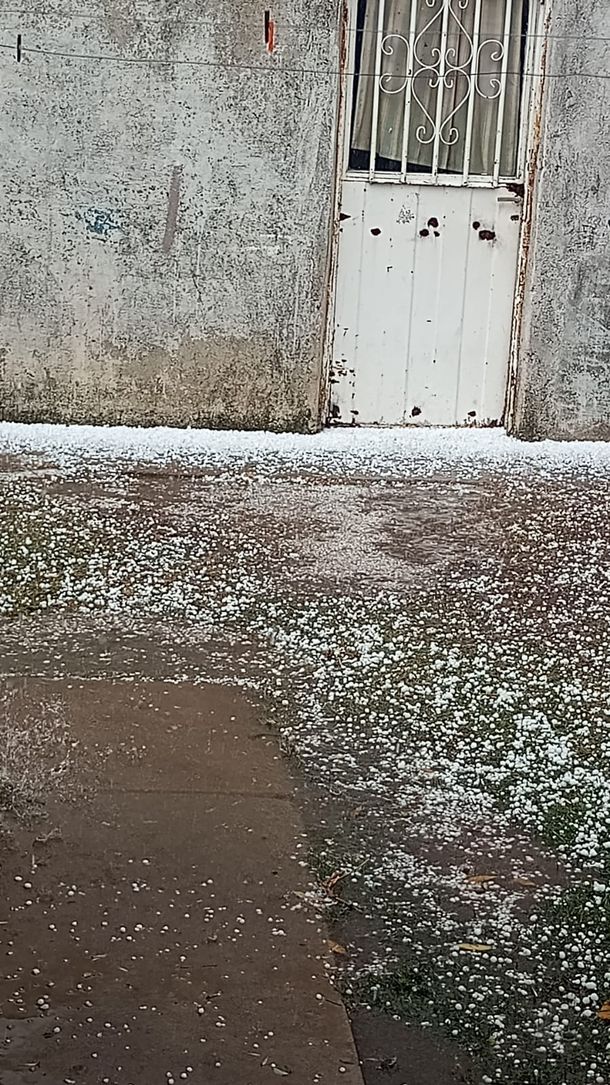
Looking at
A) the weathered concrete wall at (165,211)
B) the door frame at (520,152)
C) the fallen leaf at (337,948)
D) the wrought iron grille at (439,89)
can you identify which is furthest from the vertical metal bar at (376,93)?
the fallen leaf at (337,948)

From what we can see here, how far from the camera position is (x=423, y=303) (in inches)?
299

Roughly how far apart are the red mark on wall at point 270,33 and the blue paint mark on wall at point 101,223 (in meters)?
1.20

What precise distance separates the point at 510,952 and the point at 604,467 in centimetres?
467

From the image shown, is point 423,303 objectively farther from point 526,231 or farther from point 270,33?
point 270,33

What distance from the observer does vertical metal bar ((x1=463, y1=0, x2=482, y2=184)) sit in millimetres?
7297

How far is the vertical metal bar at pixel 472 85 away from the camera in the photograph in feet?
23.9

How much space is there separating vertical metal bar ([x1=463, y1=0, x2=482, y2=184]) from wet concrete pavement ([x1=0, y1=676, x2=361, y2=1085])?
4610mm

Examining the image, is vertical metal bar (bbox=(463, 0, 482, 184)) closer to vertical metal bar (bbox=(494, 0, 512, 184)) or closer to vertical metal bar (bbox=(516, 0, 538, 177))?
vertical metal bar (bbox=(494, 0, 512, 184))

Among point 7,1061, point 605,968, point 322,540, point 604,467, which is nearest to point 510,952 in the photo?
point 605,968

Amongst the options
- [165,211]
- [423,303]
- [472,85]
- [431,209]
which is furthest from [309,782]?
[472,85]

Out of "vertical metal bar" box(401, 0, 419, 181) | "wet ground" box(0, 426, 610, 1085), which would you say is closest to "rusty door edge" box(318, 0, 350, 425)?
"vertical metal bar" box(401, 0, 419, 181)

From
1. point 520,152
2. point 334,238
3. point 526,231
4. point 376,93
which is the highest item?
Result: point 376,93

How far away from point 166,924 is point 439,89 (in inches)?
225

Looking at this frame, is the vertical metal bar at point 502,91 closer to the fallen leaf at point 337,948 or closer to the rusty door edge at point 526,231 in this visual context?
the rusty door edge at point 526,231
